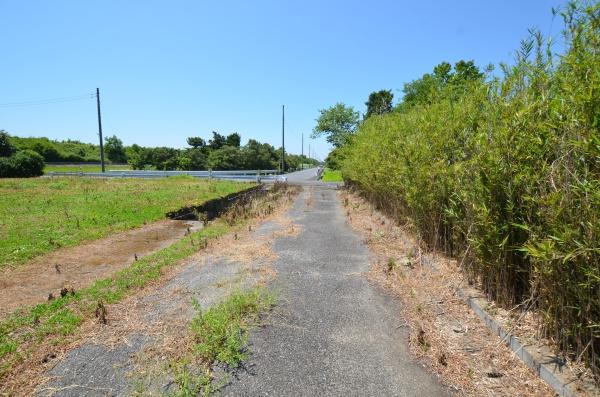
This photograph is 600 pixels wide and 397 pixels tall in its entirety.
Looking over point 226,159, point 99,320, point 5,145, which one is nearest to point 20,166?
point 5,145

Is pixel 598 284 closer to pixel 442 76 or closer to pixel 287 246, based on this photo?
pixel 287 246

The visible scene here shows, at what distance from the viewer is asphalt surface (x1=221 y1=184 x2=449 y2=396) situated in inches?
92.4

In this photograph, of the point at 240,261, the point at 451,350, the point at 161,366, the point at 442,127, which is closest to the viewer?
the point at 161,366

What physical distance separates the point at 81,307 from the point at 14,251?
3.14 metres

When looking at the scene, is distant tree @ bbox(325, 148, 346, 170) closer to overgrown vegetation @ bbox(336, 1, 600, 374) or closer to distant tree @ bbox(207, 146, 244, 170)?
overgrown vegetation @ bbox(336, 1, 600, 374)

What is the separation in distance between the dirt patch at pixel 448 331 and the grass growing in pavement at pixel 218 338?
4.69 ft

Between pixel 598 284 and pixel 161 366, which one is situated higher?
pixel 598 284

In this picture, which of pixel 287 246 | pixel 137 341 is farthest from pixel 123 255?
pixel 137 341

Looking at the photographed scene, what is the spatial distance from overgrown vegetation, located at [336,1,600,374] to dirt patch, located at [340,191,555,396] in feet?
1.06

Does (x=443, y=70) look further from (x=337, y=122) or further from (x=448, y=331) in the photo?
(x=448, y=331)

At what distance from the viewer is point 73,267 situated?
208 inches

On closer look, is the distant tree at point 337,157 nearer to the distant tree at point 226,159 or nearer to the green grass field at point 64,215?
the green grass field at point 64,215

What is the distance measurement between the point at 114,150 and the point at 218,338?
65.3 metres

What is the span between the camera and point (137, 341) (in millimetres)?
2906
